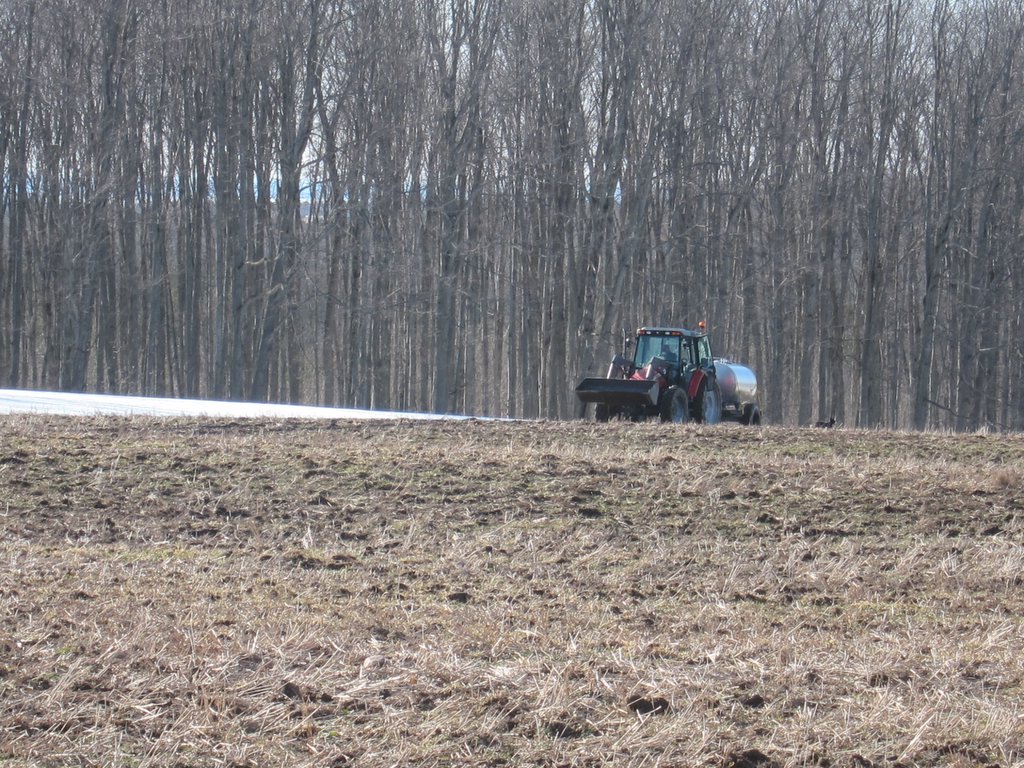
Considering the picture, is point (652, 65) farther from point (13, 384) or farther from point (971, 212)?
point (13, 384)

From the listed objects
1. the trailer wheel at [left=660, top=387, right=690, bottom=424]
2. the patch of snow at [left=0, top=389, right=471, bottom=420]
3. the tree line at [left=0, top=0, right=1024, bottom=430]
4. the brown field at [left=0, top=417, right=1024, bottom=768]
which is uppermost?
the tree line at [left=0, top=0, right=1024, bottom=430]

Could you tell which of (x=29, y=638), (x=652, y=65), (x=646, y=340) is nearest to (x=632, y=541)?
(x=29, y=638)

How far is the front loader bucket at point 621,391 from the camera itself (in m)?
20.4

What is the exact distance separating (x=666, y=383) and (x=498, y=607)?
604 inches

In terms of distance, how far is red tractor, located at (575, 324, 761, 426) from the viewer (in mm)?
20484

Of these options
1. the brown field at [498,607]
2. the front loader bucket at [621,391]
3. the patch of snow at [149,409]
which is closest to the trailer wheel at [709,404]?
the front loader bucket at [621,391]

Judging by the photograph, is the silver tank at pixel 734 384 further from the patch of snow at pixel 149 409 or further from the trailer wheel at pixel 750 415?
the patch of snow at pixel 149 409

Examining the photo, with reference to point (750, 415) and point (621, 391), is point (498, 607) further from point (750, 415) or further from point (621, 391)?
point (750, 415)

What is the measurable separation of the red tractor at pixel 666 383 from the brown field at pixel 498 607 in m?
6.95

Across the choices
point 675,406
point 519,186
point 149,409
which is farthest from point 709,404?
point 519,186

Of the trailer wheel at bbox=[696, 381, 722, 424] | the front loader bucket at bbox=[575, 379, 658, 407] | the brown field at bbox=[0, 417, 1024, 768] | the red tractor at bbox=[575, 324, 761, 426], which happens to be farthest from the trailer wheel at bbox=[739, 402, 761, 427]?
the brown field at bbox=[0, 417, 1024, 768]

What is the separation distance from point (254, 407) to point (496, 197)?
804 inches

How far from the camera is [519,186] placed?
132 feet

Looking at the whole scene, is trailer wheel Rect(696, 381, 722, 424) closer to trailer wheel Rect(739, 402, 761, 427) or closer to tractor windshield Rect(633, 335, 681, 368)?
tractor windshield Rect(633, 335, 681, 368)
